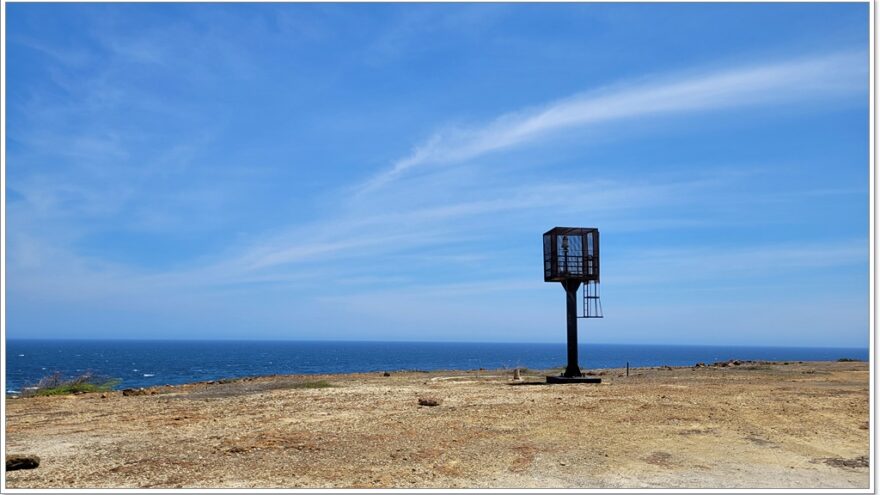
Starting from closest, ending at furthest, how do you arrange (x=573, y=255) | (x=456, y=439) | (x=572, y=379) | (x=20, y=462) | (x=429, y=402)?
1. (x=20, y=462)
2. (x=456, y=439)
3. (x=429, y=402)
4. (x=572, y=379)
5. (x=573, y=255)

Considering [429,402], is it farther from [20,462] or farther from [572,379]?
[20,462]

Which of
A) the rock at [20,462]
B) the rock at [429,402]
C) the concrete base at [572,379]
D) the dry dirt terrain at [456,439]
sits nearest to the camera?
the dry dirt terrain at [456,439]

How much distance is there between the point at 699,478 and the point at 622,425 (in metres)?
3.99

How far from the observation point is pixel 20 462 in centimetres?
959

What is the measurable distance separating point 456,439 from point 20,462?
6.34 metres

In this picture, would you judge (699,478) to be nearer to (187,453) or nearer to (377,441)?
(377,441)

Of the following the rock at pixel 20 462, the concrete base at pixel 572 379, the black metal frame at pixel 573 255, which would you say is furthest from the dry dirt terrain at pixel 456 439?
the black metal frame at pixel 573 255

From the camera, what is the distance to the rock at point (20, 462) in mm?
9492

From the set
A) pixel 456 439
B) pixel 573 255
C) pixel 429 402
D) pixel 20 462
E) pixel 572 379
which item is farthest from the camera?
pixel 573 255

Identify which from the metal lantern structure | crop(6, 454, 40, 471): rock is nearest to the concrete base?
the metal lantern structure

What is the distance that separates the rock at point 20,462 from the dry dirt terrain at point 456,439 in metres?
0.14

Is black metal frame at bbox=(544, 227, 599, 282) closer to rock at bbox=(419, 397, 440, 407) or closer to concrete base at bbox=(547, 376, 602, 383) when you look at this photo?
concrete base at bbox=(547, 376, 602, 383)

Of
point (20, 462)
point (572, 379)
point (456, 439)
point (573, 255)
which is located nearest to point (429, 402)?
point (456, 439)

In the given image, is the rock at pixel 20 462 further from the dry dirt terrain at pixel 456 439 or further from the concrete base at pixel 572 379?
the concrete base at pixel 572 379
